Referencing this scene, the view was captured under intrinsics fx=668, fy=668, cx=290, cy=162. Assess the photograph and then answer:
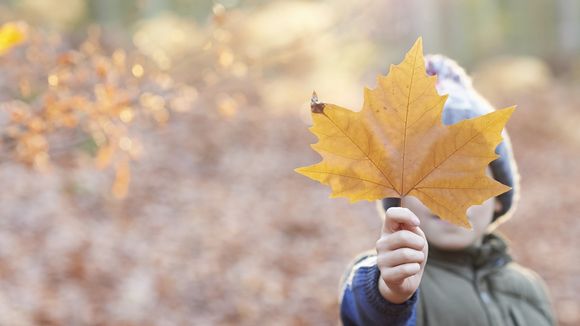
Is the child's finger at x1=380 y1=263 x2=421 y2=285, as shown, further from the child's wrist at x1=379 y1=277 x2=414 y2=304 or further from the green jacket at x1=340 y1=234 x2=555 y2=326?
the green jacket at x1=340 y1=234 x2=555 y2=326

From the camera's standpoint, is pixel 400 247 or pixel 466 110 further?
pixel 466 110

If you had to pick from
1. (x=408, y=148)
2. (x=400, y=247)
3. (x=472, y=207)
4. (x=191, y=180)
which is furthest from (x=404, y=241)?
(x=191, y=180)

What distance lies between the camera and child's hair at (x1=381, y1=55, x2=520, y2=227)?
1780 mm

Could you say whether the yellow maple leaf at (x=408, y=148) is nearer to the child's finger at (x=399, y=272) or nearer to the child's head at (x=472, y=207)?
the child's finger at (x=399, y=272)

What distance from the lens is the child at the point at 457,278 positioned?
1.50m

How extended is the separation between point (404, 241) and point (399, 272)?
0.22ft

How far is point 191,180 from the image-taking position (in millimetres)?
8180

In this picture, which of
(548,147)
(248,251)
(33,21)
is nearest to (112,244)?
(248,251)

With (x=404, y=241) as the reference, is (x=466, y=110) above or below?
above

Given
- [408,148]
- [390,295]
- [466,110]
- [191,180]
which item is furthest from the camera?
[191,180]

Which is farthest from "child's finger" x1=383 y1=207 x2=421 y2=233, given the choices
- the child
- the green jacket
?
the green jacket

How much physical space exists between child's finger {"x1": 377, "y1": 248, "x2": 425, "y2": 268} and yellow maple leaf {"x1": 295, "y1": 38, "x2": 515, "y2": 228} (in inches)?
3.7

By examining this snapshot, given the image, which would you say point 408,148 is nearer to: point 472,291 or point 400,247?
point 400,247

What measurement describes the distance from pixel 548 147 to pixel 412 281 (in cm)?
1207
